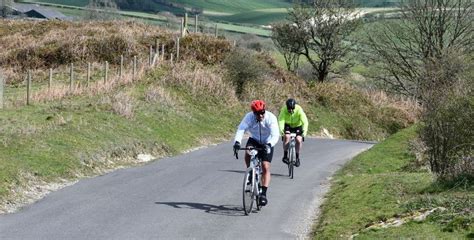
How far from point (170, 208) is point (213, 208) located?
86cm

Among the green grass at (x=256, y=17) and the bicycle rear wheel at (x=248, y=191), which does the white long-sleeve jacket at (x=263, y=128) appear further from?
the green grass at (x=256, y=17)

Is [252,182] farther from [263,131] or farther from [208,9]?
[208,9]

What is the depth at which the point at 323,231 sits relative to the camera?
41.0 ft

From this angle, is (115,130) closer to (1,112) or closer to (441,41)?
(1,112)

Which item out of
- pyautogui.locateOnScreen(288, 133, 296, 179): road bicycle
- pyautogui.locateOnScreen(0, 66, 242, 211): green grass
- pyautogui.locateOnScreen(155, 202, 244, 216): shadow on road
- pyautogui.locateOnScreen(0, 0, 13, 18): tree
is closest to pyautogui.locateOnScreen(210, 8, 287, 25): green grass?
pyautogui.locateOnScreen(0, 0, 13, 18): tree

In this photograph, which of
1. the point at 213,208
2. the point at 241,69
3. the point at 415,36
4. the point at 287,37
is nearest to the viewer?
the point at 213,208

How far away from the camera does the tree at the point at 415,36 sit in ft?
159

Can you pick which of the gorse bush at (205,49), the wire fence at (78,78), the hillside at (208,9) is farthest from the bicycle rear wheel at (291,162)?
the hillside at (208,9)

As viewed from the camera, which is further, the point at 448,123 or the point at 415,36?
the point at 415,36

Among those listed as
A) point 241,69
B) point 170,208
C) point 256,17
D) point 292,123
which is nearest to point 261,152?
point 170,208

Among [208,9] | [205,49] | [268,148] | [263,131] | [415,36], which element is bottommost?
[208,9]

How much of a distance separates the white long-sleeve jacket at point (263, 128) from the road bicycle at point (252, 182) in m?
0.27

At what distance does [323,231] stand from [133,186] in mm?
5887

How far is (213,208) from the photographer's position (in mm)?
14656
